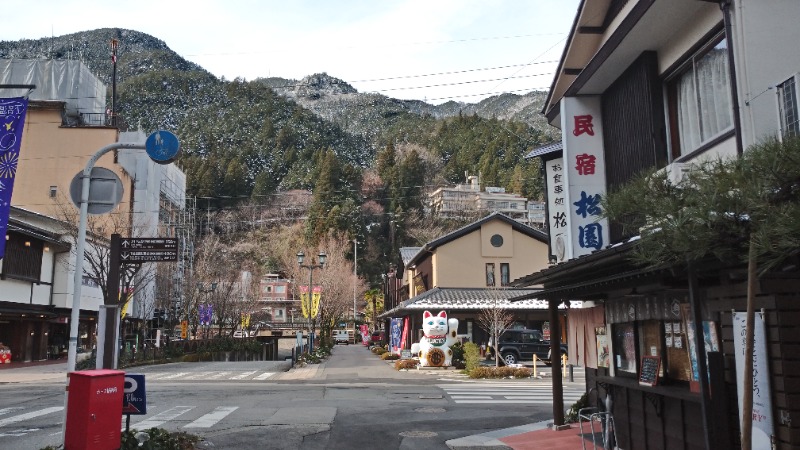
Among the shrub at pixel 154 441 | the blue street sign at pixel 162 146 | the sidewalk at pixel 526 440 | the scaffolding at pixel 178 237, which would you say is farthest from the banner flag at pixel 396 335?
the blue street sign at pixel 162 146

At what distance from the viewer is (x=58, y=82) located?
170ft

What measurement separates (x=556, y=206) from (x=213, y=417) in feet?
28.9

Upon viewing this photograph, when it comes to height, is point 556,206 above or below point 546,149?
below

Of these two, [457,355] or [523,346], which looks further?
[523,346]

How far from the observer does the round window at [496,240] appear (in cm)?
4125

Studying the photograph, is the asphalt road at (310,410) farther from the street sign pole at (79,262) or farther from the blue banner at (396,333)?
the blue banner at (396,333)

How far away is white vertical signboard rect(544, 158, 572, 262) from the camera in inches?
508

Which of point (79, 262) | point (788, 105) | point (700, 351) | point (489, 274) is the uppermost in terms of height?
point (489, 274)

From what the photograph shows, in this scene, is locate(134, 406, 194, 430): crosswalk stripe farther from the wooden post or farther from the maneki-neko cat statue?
the maneki-neko cat statue

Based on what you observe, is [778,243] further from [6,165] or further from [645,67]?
[6,165]

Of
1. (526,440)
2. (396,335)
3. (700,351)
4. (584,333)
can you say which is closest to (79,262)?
(526,440)

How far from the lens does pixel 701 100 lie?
355 inches

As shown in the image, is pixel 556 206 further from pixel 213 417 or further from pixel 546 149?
pixel 213 417

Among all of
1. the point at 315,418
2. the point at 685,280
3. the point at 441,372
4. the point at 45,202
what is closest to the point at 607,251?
the point at 685,280
